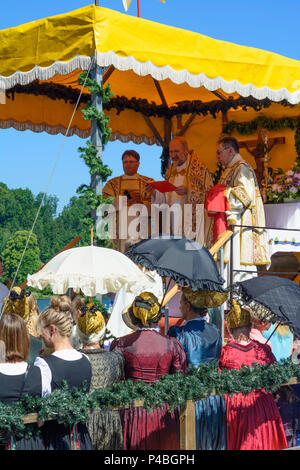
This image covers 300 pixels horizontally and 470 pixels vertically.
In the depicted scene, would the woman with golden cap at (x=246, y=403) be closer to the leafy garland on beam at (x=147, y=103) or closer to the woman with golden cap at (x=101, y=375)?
the woman with golden cap at (x=101, y=375)

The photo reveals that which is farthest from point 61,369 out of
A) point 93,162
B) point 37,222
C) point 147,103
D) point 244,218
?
point 37,222

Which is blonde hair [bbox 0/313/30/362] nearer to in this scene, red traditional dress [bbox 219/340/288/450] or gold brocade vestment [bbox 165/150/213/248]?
red traditional dress [bbox 219/340/288/450]

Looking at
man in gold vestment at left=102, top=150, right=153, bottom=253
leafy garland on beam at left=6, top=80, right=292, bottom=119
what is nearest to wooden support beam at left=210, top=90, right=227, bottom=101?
leafy garland on beam at left=6, top=80, right=292, bottom=119

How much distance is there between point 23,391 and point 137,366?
1098mm

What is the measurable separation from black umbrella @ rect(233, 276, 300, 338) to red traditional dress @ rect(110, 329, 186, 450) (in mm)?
1043

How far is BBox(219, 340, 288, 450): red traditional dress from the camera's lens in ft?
19.7

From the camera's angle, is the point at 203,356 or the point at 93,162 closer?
the point at 203,356

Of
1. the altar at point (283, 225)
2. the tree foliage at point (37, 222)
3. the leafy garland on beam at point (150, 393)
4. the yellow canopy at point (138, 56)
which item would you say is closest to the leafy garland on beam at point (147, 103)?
the yellow canopy at point (138, 56)

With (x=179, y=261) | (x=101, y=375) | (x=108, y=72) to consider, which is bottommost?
(x=101, y=375)

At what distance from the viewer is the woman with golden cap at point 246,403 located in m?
5.99

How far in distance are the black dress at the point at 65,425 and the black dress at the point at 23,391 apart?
3.6 inches

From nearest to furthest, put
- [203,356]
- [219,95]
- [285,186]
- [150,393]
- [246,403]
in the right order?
[150,393]
[203,356]
[246,403]
[285,186]
[219,95]

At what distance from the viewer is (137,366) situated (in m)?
5.35

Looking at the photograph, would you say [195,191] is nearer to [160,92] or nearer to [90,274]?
[160,92]
